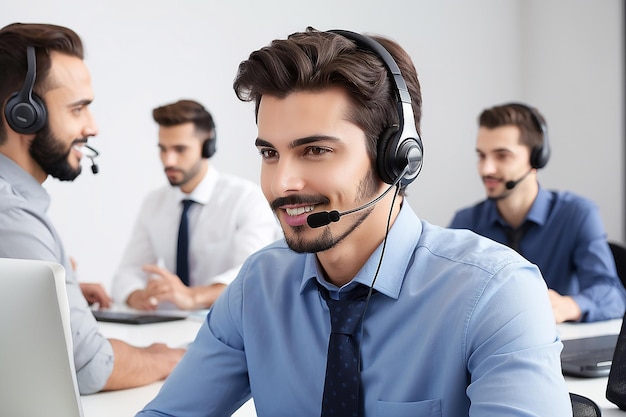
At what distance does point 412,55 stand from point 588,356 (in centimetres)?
297

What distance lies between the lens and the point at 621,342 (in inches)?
56.9

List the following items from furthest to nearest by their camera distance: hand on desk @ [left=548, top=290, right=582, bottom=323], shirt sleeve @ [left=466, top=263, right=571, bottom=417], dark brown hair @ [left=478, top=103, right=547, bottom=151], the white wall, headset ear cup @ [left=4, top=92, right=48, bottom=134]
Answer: the white wall
dark brown hair @ [left=478, top=103, right=547, bottom=151]
hand on desk @ [left=548, top=290, right=582, bottom=323]
headset ear cup @ [left=4, top=92, right=48, bottom=134]
shirt sleeve @ [left=466, top=263, right=571, bottom=417]

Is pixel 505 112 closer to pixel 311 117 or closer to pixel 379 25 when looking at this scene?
pixel 379 25

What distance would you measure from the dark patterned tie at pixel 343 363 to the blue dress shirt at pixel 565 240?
1.63 m

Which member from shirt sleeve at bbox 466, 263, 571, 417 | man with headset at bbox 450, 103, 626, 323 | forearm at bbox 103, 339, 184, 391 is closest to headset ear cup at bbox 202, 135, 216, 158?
man with headset at bbox 450, 103, 626, 323

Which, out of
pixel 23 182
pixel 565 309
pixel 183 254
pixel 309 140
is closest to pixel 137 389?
pixel 23 182

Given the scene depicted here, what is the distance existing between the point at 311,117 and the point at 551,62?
4388mm

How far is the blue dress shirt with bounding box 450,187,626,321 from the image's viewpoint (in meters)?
2.81

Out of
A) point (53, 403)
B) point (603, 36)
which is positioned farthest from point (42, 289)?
point (603, 36)

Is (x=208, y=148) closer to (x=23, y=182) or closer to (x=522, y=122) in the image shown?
(x=522, y=122)

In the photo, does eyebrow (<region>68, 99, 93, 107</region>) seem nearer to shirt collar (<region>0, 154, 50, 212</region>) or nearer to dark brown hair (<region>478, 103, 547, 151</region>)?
shirt collar (<region>0, 154, 50, 212</region>)

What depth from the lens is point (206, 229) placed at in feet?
11.1

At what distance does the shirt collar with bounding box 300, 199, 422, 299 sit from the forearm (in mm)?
564

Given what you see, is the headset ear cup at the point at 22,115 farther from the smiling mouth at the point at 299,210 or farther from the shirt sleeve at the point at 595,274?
the shirt sleeve at the point at 595,274
